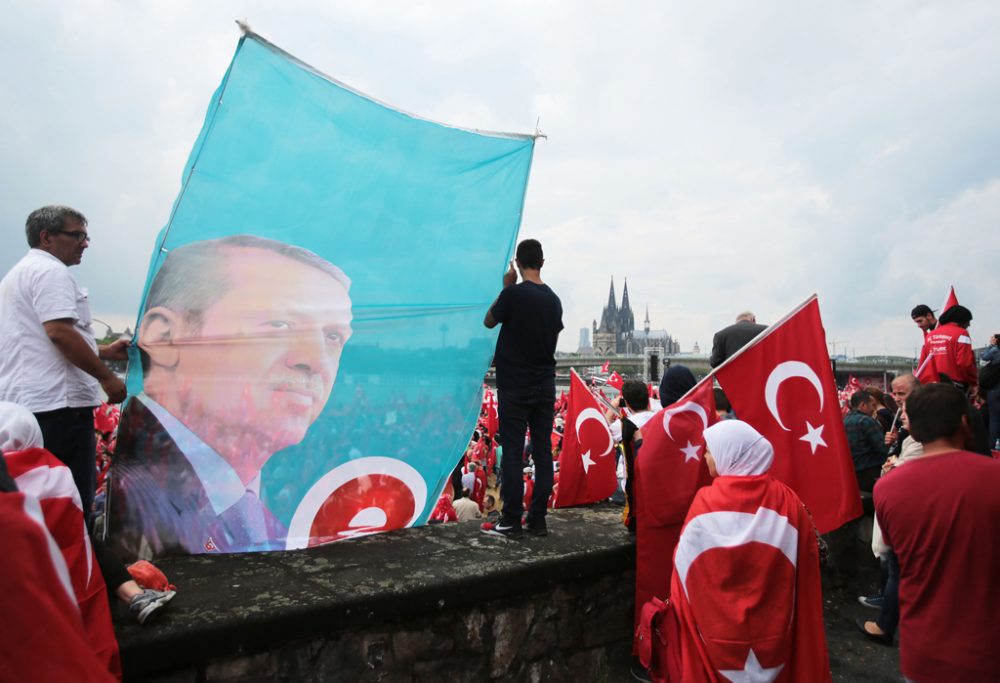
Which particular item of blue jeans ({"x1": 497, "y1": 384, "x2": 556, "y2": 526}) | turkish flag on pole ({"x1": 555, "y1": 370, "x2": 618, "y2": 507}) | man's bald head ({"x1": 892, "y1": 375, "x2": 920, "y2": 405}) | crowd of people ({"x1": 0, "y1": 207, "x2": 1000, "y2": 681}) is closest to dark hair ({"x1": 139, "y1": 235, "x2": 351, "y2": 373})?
crowd of people ({"x1": 0, "y1": 207, "x2": 1000, "y2": 681})

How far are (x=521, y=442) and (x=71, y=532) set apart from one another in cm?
223

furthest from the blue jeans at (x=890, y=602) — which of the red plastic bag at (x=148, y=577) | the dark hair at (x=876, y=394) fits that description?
the red plastic bag at (x=148, y=577)

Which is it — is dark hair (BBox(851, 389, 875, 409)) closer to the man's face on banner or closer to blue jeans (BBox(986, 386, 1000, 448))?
blue jeans (BBox(986, 386, 1000, 448))

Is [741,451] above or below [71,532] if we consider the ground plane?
above

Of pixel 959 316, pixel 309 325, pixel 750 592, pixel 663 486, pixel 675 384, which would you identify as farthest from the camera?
pixel 959 316

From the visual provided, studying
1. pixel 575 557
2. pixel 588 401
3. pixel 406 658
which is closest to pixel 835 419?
pixel 575 557

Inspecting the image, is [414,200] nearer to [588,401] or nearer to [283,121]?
[283,121]

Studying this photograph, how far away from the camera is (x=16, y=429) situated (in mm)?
1977

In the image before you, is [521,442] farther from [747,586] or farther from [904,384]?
[904,384]

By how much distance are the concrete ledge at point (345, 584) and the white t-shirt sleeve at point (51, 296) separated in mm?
1170

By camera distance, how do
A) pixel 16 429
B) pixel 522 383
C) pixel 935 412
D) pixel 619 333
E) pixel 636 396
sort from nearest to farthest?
pixel 16 429 → pixel 935 412 → pixel 522 383 → pixel 636 396 → pixel 619 333

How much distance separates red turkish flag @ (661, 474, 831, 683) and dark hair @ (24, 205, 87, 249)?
285cm

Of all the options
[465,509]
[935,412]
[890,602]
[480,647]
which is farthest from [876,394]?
[480,647]

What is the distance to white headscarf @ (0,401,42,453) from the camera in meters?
1.95
